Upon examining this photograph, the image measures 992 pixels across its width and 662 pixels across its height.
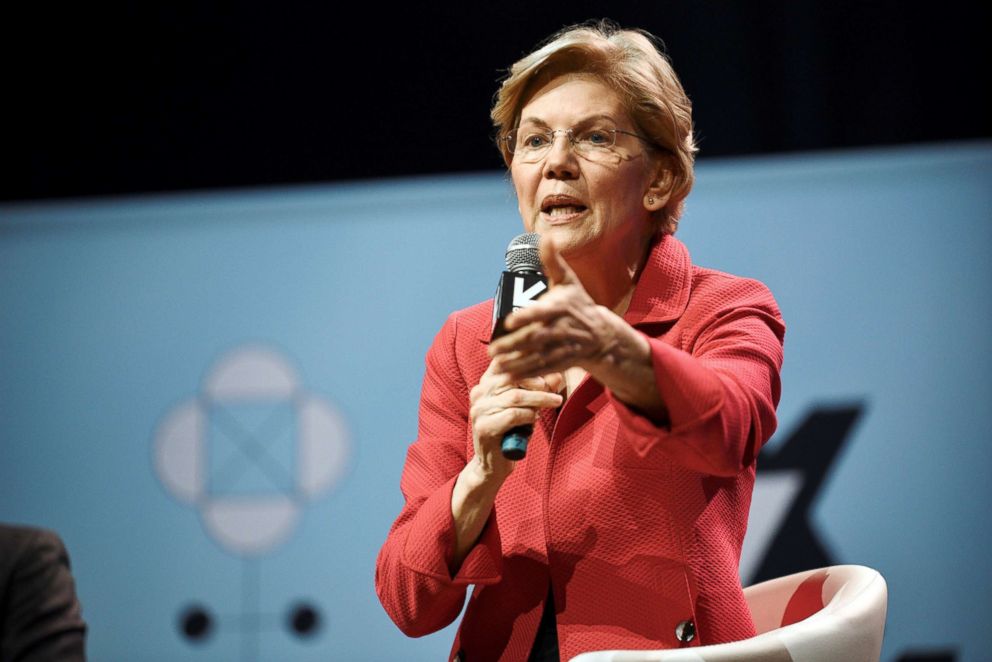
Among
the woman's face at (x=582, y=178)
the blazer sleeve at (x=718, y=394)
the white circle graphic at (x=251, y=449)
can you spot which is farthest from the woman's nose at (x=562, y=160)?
the white circle graphic at (x=251, y=449)

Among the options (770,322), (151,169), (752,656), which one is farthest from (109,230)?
(752,656)

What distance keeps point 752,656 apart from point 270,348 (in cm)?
249

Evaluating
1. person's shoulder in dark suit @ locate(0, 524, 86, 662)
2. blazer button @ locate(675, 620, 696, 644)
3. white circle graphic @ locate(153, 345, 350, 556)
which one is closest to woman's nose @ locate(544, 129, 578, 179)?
blazer button @ locate(675, 620, 696, 644)

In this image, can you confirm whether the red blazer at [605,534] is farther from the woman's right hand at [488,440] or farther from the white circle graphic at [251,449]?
the white circle graphic at [251,449]

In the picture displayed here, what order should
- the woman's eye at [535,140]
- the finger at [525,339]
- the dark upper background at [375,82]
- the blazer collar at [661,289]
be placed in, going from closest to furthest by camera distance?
1. the finger at [525,339]
2. the blazer collar at [661,289]
3. the woman's eye at [535,140]
4. the dark upper background at [375,82]

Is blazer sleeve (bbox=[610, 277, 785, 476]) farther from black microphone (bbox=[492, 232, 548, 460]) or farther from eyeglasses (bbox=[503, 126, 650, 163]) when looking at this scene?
eyeglasses (bbox=[503, 126, 650, 163])

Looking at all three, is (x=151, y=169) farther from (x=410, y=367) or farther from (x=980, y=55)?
(x=980, y=55)

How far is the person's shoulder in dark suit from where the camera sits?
5.01ft

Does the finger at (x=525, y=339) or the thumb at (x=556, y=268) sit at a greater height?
the thumb at (x=556, y=268)

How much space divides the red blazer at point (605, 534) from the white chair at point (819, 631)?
0.54 feet

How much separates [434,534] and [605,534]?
262 mm

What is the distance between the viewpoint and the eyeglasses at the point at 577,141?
1.81 meters

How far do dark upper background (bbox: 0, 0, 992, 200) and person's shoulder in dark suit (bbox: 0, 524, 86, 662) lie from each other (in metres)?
2.28

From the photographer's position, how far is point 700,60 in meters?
3.50
